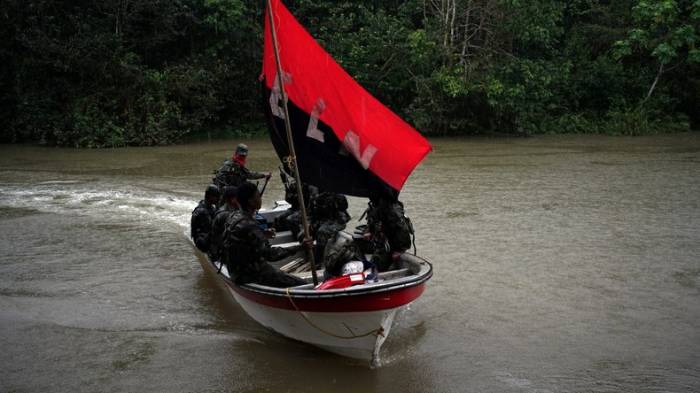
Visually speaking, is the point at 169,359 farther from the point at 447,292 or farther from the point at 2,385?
the point at 447,292

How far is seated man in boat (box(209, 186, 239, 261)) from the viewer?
748cm

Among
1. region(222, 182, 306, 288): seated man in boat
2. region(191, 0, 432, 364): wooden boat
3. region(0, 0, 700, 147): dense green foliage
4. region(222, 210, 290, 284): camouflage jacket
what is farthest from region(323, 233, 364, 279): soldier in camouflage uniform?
region(0, 0, 700, 147): dense green foliage

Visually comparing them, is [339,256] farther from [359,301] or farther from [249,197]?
[249,197]

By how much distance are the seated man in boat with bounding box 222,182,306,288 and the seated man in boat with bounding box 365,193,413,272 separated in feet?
3.12

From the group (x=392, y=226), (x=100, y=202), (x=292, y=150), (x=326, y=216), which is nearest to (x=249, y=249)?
(x=292, y=150)

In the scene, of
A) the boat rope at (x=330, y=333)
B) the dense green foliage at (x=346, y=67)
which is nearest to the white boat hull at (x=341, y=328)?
the boat rope at (x=330, y=333)

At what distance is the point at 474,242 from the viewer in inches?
434

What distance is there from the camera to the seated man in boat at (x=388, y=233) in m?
7.46

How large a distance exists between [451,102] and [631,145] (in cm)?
622

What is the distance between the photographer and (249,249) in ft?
22.8

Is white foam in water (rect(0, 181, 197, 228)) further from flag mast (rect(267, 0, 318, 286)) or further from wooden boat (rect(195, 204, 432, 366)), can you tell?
flag mast (rect(267, 0, 318, 286))

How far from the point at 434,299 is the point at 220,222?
2.66 metres

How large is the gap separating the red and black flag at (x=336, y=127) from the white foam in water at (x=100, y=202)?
6.01m

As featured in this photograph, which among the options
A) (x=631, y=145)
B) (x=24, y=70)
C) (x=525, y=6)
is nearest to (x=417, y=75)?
(x=525, y=6)
